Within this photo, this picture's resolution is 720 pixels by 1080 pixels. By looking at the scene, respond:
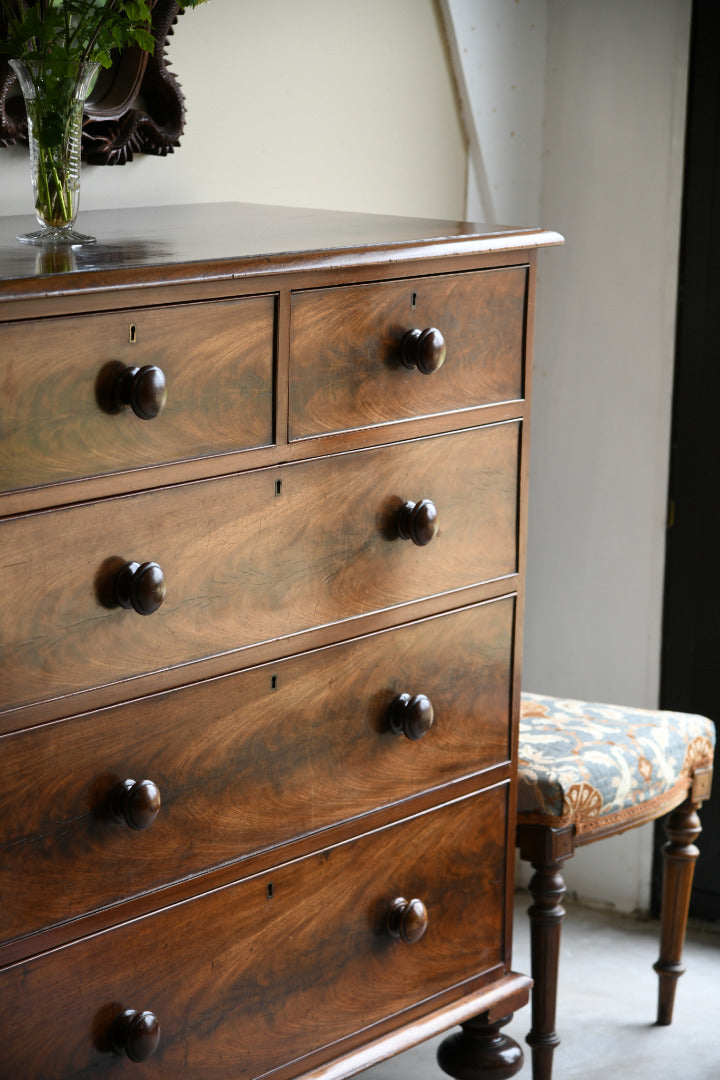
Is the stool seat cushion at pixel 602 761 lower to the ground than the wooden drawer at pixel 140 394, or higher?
lower

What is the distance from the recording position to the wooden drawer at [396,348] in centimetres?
174

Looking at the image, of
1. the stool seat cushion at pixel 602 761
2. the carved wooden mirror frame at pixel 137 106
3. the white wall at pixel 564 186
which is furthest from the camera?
the white wall at pixel 564 186

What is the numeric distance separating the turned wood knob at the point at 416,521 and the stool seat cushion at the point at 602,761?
651 millimetres

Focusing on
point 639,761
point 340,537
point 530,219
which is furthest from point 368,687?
point 530,219

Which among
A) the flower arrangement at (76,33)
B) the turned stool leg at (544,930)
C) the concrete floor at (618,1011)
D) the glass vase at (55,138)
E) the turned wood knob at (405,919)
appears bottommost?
the concrete floor at (618,1011)

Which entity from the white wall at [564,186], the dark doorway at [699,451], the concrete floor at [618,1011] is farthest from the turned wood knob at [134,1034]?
the dark doorway at [699,451]

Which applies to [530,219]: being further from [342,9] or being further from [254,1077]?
[254,1077]

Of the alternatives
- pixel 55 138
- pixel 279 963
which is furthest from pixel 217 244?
pixel 279 963

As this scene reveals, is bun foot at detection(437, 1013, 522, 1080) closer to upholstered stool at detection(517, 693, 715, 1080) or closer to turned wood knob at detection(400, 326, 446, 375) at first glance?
upholstered stool at detection(517, 693, 715, 1080)

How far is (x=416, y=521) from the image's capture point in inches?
74.8

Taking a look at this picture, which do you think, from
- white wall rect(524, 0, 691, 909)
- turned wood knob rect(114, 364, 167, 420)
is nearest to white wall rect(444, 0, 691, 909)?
white wall rect(524, 0, 691, 909)

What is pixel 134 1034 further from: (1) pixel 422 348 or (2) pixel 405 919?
(1) pixel 422 348

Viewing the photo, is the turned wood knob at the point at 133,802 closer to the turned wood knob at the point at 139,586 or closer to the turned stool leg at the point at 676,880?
the turned wood knob at the point at 139,586

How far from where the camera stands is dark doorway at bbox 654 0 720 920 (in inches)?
119
